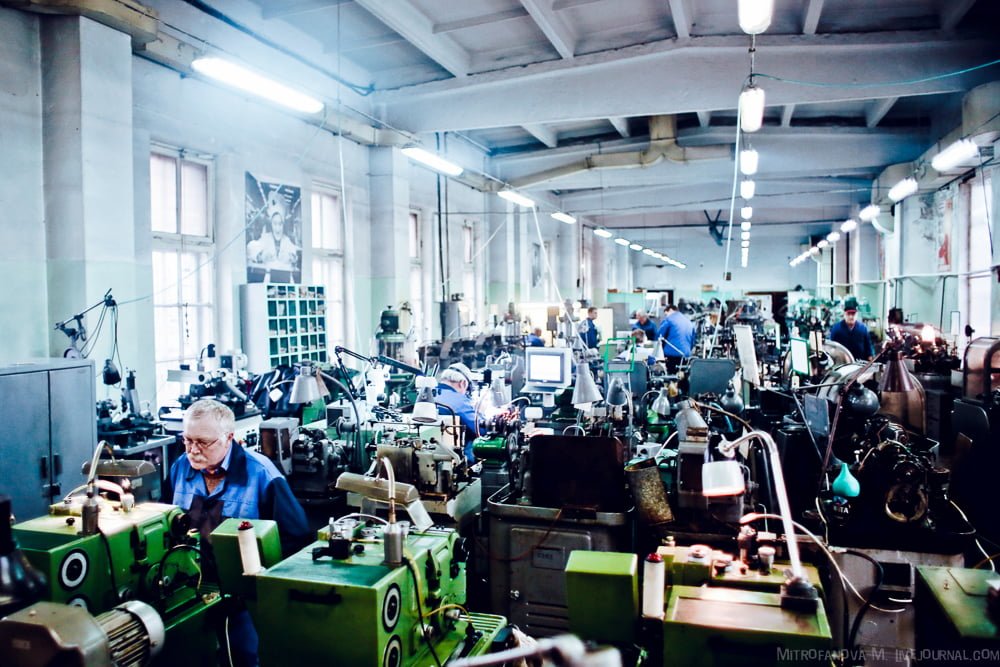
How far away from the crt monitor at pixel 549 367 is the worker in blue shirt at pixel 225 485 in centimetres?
270

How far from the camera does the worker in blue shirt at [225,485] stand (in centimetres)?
257

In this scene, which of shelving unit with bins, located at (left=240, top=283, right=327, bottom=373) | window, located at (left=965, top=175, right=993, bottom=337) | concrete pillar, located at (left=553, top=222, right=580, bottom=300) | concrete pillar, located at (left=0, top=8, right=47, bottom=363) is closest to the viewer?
concrete pillar, located at (left=0, top=8, right=47, bottom=363)

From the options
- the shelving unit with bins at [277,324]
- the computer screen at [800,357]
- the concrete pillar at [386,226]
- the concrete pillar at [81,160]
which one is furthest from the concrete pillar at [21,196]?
the computer screen at [800,357]

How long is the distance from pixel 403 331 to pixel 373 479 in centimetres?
592

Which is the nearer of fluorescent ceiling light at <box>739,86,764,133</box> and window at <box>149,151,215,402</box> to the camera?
fluorescent ceiling light at <box>739,86,764,133</box>

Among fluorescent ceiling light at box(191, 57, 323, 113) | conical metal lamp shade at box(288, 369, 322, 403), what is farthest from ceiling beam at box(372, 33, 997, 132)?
conical metal lamp shade at box(288, 369, 322, 403)

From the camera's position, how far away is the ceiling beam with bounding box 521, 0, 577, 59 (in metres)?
5.68

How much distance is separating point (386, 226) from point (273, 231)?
179cm

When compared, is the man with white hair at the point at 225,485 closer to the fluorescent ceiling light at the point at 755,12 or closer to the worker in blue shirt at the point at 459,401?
the worker in blue shirt at the point at 459,401

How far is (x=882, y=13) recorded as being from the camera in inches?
236

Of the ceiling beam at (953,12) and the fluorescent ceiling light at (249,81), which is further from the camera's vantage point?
the ceiling beam at (953,12)

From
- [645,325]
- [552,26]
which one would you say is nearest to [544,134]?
[645,325]

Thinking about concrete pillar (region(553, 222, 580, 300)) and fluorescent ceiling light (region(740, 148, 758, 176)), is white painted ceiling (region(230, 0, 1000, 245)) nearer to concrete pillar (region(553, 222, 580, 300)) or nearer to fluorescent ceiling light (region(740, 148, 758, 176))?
fluorescent ceiling light (region(740, 148, 758, 176))

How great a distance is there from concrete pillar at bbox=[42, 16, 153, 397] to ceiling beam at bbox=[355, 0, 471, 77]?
2.05m
